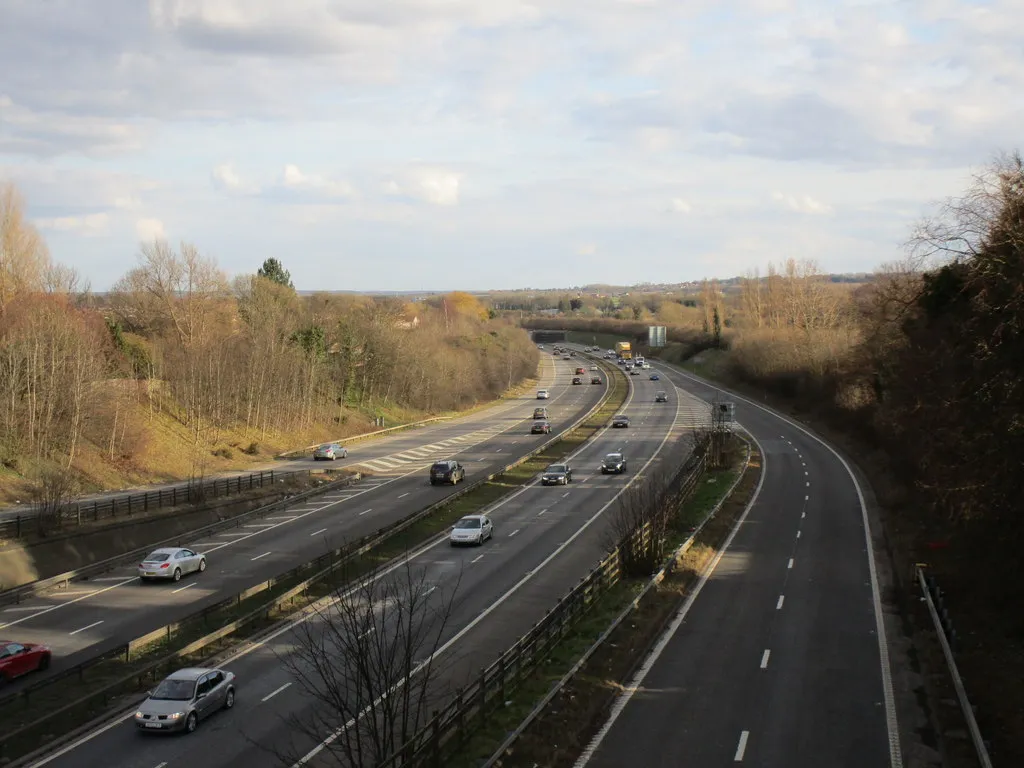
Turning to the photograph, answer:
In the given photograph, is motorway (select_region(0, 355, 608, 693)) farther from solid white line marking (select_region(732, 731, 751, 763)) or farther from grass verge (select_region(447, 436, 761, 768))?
solid white line marking (select_region(732, 731, 751, 763))

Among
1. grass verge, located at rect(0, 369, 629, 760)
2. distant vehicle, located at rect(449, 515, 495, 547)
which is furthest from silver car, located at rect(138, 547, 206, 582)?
distant vehicle, located at rect(449, 515, 495, 547)

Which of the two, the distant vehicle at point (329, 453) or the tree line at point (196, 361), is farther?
the distant vehicle at point (329, 453)

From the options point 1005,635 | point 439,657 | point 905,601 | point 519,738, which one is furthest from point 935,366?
point 519,738

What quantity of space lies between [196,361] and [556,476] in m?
27.9

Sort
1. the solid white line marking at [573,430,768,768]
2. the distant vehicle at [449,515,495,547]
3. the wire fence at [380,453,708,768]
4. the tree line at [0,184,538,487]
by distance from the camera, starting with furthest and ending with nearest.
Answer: the tree line at [0,184,538,487], the distant vehicle at [449,515,495,547], the solid white line marking at [573,430,768,768], the wire fence at [380,453,708,768]

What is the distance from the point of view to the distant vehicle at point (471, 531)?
129ft

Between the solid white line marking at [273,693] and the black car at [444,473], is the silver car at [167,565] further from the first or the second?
the black car at [444,473]

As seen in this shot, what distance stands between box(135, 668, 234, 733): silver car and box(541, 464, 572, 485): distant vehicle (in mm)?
35018

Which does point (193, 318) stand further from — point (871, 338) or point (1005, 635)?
point (1005, 635)

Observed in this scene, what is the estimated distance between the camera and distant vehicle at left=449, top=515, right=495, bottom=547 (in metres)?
39.3

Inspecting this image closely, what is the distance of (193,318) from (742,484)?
48.3 m

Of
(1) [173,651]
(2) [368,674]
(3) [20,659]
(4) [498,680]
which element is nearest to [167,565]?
(1) [173,651]

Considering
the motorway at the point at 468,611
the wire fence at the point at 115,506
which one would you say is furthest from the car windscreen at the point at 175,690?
the wire fence at the point at 115,506

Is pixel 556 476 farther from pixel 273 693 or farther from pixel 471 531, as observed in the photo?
pixel 273 693
